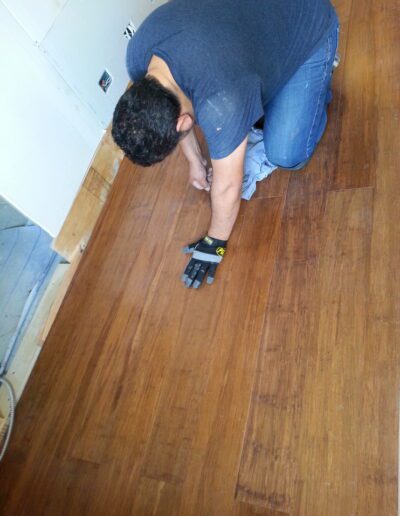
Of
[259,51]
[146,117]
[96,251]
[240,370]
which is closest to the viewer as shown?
[146,117]

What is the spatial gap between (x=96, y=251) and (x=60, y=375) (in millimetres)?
518

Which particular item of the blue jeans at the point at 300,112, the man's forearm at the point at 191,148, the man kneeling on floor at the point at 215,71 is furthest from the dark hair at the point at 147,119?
the blue jeans at the point at 300,112

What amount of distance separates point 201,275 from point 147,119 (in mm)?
603

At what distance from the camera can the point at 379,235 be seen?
1190 millimetres

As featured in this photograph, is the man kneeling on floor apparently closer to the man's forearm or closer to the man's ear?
the man's ear

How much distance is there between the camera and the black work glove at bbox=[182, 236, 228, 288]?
1.32 meters

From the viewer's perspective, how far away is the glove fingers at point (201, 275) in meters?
1.32

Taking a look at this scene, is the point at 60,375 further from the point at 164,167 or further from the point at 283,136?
the point at 283,136

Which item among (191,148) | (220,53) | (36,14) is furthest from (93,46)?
(220,53)

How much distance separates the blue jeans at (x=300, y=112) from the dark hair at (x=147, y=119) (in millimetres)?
573

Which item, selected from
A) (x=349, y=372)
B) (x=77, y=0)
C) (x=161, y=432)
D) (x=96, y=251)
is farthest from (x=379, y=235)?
(x=77, y=0)

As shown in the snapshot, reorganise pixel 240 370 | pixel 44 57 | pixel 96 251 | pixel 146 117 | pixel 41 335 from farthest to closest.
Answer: pixel 96 251 → pixel 41 335 → pixel 44 57 → pixel 240 370 → pixel 146 117

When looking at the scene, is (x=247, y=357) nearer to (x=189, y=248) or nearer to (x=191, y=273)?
(x=191, y=273)

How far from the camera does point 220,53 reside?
0.92 m
